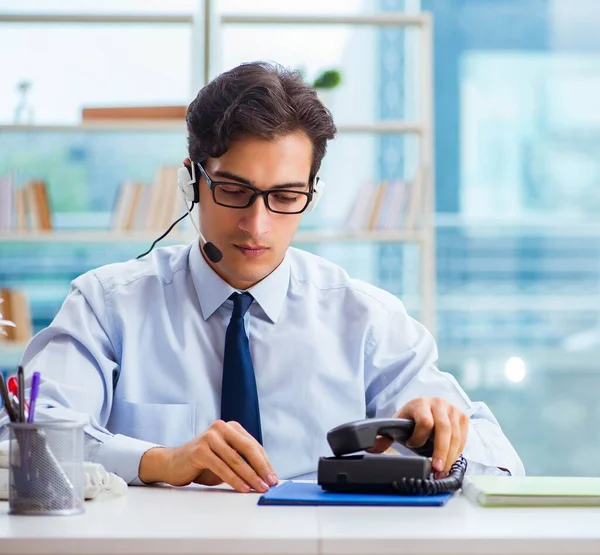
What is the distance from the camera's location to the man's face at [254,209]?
67.4 inches

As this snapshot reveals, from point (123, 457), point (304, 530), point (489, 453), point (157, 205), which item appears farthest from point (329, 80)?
point (304, 530)

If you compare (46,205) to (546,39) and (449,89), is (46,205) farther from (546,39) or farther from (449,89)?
(546,39)

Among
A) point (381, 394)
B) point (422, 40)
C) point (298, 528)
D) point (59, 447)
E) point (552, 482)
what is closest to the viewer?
point (298, 528)

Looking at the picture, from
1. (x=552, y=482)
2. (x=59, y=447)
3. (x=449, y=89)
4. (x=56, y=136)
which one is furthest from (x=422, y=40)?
(x=59, y=447)

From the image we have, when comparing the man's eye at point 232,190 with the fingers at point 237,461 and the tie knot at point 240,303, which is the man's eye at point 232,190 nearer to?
the tie knot at point 240,303

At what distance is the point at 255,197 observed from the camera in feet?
5.58

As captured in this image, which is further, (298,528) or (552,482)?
(552,482)

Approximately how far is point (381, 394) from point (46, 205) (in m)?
2.39

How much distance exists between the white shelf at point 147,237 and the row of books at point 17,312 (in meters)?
0.22

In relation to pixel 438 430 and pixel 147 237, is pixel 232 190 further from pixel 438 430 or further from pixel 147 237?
pixel 147 237

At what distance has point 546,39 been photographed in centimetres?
471

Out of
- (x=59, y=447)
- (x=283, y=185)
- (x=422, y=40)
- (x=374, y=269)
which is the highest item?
(x=422, y=40)

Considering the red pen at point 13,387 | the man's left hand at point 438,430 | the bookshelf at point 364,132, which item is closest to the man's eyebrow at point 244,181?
the man's left hand at point 438,430

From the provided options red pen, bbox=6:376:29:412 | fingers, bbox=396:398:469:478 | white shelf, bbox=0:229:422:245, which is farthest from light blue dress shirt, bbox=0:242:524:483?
white shelf, bbox=0:229:422:245
